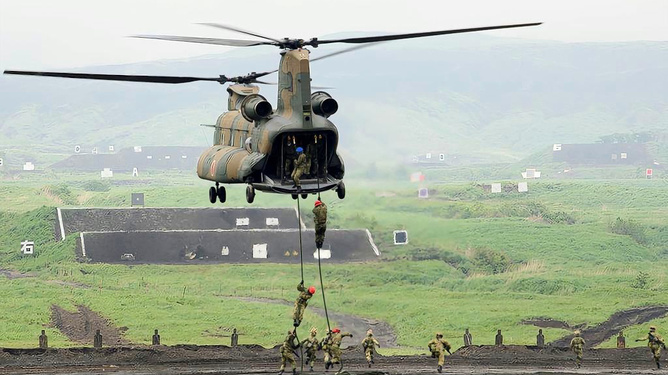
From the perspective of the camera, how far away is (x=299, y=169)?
4203 cm

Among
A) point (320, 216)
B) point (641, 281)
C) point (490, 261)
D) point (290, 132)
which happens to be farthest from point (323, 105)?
point (490, 261)

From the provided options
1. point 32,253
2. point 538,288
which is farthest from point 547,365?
point 32,253

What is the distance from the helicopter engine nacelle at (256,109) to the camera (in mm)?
43719

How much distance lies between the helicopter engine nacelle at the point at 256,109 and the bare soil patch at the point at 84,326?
104ft

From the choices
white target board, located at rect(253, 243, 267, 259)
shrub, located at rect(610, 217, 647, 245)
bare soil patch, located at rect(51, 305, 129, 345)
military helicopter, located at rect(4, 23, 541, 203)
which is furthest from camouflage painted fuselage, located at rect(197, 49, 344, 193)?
shrub, located at rect(610, 217, 647, 245)

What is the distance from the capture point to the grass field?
78.1m

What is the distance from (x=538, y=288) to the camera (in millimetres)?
90500

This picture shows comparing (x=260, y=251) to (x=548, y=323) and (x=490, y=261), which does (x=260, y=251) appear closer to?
(x=490, y=261)

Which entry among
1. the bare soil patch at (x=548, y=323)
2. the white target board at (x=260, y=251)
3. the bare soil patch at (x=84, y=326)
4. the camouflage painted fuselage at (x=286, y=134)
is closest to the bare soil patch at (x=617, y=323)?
the bare soil patch at (x=548, y=323)

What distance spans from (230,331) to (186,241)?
2388cm

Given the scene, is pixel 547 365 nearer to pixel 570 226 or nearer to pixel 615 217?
pixel 570 226

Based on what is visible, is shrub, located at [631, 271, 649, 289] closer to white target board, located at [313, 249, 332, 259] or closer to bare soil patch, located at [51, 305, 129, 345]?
white target board, located at [313, 249, 332, 259]

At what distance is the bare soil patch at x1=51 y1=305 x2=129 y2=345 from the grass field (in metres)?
0.76

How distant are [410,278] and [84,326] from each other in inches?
999
